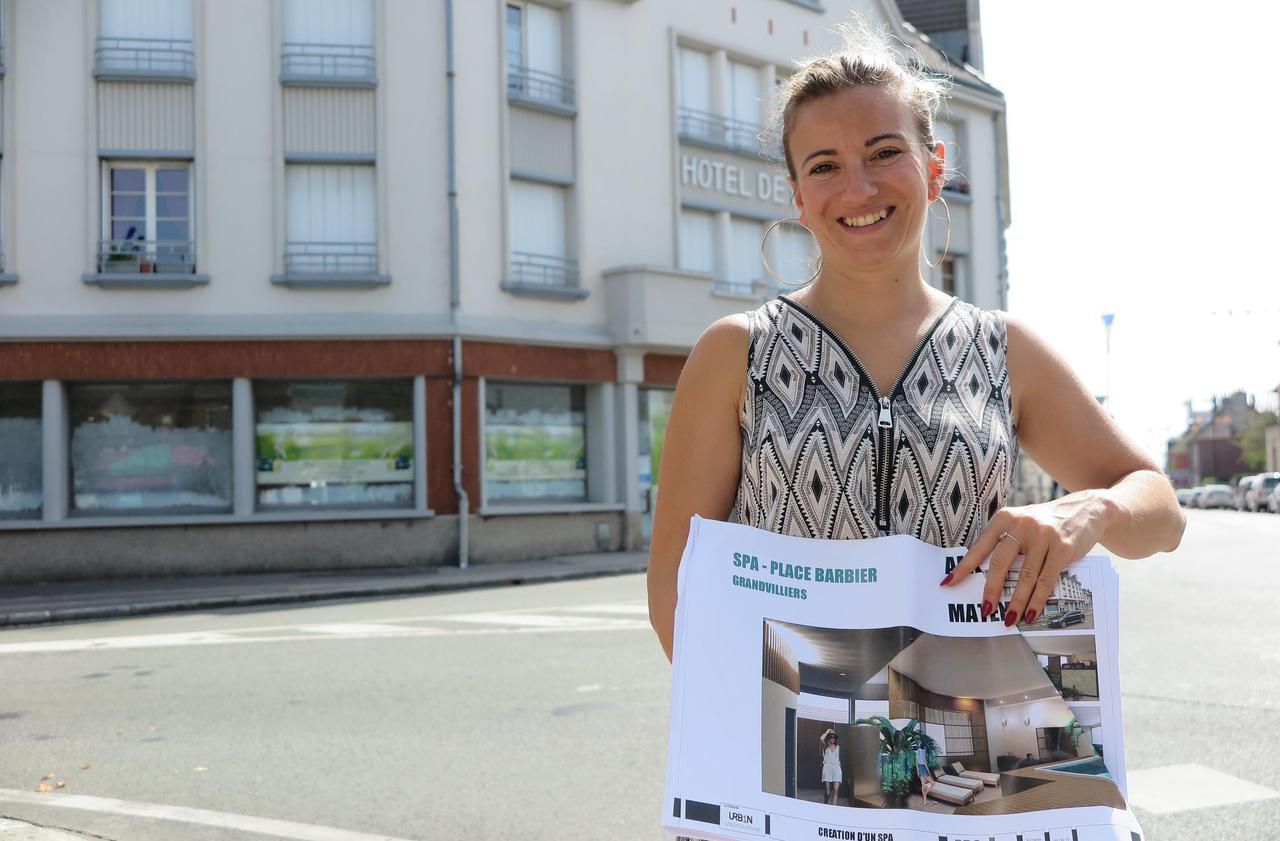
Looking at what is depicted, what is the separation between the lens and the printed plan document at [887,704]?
4.58 feet

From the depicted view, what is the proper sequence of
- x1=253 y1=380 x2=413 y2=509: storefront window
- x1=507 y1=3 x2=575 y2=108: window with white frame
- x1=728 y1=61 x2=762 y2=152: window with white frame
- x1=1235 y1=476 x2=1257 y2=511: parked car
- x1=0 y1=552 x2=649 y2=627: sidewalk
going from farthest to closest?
x1=1235 y1=476 x2=1257 y2=511: parked car < x1=728 y1=61 x2=762 y2=152: window with white frame < x1=507 y1=3 x2=575 y2=108: window with white frame < x1=253 y1=380 x2=413 y2=509: storefront window < x1=0 y1=552 x2=649 y2=627: sidewalk

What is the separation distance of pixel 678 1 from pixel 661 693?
59.7 ft

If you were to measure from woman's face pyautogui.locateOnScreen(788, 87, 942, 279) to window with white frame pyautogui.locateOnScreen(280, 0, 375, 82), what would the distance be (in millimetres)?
18194

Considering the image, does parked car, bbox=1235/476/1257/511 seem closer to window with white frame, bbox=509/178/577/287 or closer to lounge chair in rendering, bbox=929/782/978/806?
window with white frame, bbox=509/178/577/287

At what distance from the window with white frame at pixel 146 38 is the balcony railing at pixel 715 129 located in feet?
29.9

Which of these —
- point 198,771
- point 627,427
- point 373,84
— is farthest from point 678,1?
point 198,771

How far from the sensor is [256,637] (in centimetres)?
1063

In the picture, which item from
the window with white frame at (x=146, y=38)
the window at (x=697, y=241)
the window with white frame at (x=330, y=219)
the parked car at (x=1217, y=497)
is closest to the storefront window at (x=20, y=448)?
the window with white frame at (x=330, y=219)

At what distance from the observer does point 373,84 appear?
18.6 metres

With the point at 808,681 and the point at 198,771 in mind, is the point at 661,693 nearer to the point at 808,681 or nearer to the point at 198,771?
the point at 198,771

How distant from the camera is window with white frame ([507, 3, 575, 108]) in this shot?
2017cm

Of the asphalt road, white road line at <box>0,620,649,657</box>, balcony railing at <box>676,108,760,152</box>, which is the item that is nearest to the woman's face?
the asphalt road

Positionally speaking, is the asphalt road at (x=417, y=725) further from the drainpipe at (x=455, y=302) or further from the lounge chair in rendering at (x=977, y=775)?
the drainpipe at (x=455, y=302)

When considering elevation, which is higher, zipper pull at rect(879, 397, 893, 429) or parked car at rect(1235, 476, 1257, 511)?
zipper pull at rect(879, 397, 893, 429)
